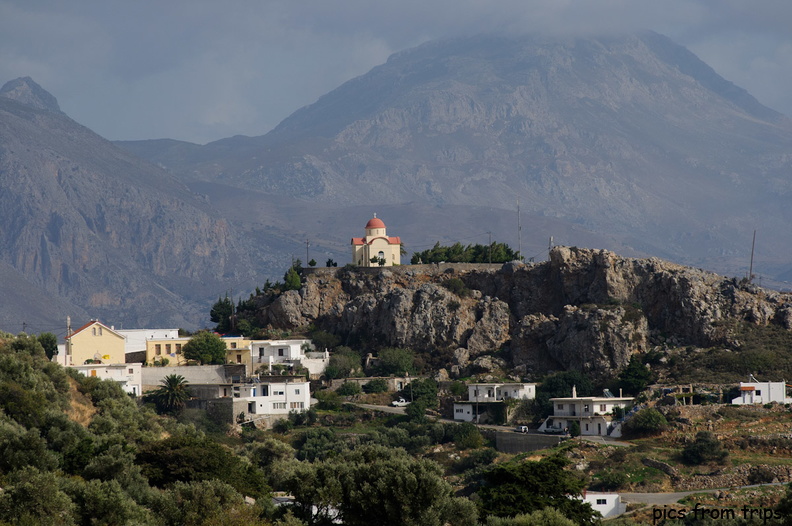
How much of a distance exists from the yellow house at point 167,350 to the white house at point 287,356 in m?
5.89

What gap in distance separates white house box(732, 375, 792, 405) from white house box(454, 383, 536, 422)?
15.9m

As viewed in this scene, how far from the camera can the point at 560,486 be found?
7231 centimetres

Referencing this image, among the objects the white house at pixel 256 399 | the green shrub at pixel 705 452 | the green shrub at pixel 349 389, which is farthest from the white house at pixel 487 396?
the green shrub at pixel 705 452

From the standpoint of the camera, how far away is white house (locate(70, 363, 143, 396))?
108 metres

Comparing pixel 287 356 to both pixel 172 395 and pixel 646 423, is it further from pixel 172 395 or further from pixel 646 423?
pixel 646 423

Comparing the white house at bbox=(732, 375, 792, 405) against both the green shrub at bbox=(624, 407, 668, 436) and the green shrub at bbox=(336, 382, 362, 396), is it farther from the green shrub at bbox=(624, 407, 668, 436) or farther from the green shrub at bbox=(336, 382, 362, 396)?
the green shrub at bbox=(336, 382, 362, 396)

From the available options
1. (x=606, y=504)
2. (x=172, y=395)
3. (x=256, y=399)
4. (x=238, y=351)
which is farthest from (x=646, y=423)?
(x=238, y=351)

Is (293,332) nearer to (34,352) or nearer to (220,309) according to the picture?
(220,309)

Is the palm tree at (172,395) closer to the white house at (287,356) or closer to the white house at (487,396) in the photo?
the white house at (287,356)

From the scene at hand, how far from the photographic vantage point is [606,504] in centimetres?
8019

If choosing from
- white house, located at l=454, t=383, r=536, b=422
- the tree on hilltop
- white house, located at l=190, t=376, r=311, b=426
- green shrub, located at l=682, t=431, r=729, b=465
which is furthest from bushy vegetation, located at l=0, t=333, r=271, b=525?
green shrub, located at l=682, t=431, r=729, b=465

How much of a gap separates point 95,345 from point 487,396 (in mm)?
31973

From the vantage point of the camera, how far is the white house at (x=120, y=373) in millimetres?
107750

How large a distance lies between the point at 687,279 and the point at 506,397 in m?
18.6
